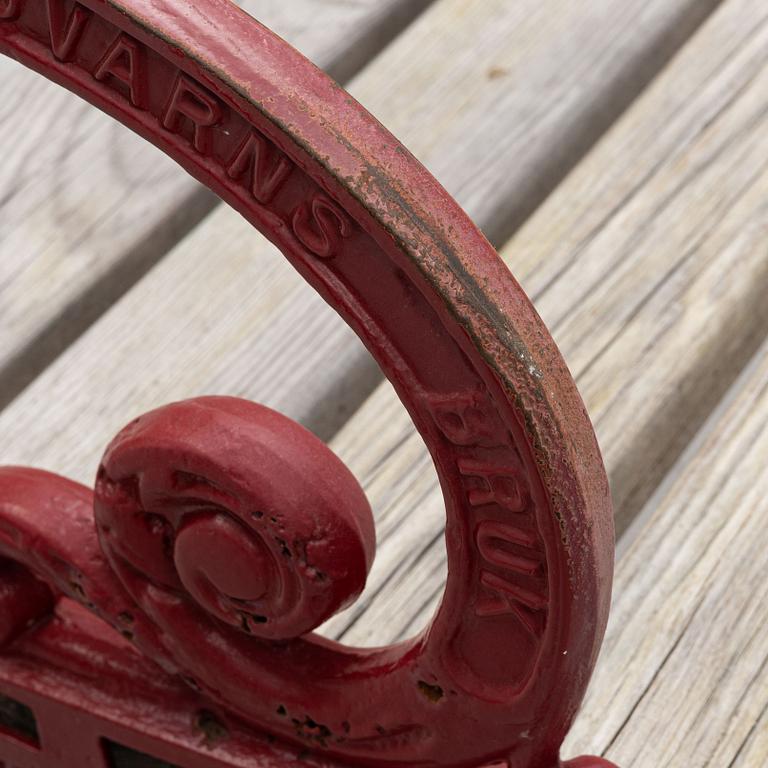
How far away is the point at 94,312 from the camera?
1.34 meters

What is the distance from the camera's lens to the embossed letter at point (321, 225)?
608 mm

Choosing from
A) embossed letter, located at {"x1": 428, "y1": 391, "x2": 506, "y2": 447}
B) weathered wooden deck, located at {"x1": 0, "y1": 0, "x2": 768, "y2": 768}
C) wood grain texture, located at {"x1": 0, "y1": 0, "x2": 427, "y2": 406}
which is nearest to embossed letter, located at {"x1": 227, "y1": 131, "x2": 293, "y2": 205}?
embossed letter, located at {"x1": 428, "y1": 391, "x2": 506, "y2": 447}

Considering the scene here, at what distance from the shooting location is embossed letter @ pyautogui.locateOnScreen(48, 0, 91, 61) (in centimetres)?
62

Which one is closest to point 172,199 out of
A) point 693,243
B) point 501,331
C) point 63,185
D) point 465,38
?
point 63,185

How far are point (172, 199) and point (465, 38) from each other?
38 cm

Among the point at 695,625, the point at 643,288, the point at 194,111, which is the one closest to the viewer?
the point at 194,111

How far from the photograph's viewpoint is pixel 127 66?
620mm

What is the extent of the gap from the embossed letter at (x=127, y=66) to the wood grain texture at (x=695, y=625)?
558 millimetres

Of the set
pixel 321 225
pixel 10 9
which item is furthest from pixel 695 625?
pixel 10 9

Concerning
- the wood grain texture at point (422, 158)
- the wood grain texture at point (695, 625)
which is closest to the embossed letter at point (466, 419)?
the wood grain texture at point (695, 625)

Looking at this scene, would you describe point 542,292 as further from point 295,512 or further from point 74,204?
point 295,512

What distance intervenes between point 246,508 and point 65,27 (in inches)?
9.6

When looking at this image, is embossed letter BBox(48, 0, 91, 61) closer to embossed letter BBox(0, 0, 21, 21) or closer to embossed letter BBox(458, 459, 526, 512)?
embossed letter BBox(0, 0, 21, 21)

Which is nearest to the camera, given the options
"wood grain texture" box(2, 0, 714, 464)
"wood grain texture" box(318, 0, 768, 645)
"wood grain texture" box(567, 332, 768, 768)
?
"wood grain texture" box(567, 332, 768, 768)
